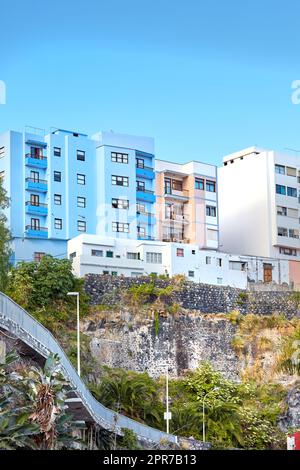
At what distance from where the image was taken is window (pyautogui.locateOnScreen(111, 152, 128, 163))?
209 ft

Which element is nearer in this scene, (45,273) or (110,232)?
(45,273)

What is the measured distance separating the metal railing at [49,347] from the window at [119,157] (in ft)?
87.7

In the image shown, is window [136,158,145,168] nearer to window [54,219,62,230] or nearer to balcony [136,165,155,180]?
balcony [136,165,155,180]

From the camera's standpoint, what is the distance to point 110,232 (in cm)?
6394

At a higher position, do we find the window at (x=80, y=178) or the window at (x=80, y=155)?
the window at (x=80, y=155)

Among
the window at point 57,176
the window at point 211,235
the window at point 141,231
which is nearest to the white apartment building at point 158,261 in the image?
the window at point 211,235

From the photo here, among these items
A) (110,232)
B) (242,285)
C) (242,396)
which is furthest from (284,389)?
(110,232)

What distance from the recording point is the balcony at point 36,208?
60156 mm

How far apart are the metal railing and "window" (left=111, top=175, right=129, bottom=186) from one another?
26278 mm

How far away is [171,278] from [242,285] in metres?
7.21

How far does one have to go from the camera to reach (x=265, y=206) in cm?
7019

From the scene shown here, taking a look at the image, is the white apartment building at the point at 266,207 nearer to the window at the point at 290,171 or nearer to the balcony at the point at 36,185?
the window at the point at 290,171


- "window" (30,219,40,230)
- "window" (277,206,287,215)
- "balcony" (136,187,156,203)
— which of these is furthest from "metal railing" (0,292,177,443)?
"window" (277,206,287,215)

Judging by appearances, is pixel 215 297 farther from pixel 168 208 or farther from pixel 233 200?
pixel 233 200
